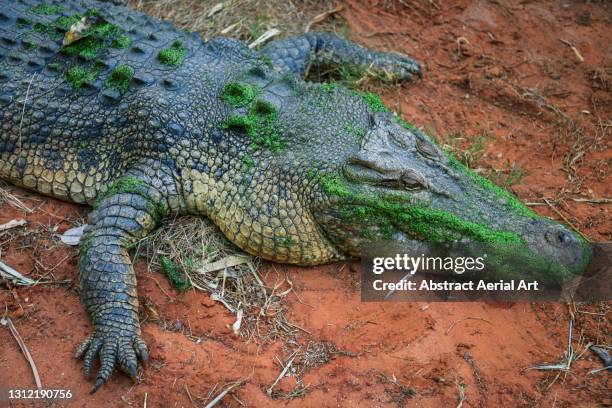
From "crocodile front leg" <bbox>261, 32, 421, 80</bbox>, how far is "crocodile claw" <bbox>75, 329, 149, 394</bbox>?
246 centimetres

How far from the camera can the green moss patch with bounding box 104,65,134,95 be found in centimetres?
352

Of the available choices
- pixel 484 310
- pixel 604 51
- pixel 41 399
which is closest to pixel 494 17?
pixel 604 51

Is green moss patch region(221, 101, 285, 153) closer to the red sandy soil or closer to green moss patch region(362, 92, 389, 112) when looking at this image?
green moss patch region(362, 92, 389, 112)

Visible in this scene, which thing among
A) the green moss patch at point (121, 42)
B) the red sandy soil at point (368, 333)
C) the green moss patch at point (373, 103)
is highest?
the green moss patch at point (121, 42)

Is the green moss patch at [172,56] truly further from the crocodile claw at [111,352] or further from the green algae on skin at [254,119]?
the crocodile claw at [111,352]

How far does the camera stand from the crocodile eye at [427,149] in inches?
133

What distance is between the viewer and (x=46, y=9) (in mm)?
4027

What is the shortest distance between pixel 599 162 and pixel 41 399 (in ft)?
13.0

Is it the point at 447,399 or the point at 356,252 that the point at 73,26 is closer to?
the point at 356,252

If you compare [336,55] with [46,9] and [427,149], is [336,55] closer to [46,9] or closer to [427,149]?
[427,149]

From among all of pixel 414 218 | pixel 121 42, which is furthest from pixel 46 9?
pixel 414 218

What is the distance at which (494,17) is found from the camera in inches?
211

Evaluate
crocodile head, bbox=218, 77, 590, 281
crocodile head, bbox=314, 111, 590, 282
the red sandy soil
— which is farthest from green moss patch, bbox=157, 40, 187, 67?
crocodile head, bbox=314, 111, 590, 282

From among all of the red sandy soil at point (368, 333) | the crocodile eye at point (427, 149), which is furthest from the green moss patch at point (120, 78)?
the crocodile eye at point (427, 149)
